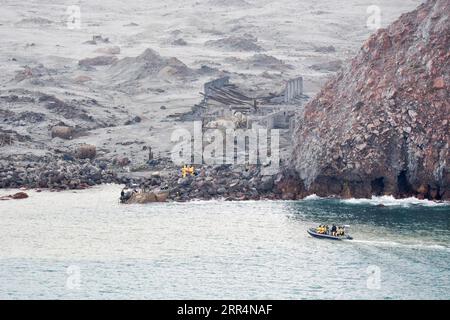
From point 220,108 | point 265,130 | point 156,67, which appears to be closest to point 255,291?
point 265,130

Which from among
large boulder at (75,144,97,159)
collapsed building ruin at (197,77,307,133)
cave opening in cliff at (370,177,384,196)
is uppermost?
collapsed building ruin at (197,77,307,133)

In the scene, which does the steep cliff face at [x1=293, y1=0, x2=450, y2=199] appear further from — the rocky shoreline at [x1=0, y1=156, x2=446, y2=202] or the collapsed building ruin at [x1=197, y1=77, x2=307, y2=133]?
the collapsed building ruin at [x1=197, y1=77, x2=307, y2=133]

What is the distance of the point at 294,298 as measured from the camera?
70.6 meters

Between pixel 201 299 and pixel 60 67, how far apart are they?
98.1 meters

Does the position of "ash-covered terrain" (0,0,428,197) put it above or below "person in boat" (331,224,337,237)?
above

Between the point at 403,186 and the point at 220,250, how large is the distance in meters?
22.0

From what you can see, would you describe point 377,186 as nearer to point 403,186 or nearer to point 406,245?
point 403,186

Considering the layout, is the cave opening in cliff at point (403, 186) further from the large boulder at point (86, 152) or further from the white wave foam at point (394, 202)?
the large boulder at point (86, 152)

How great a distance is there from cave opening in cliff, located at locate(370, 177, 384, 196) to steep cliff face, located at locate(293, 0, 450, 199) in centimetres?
4

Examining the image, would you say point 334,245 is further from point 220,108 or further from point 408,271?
point 220,108

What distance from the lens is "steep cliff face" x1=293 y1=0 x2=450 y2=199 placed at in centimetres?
9700

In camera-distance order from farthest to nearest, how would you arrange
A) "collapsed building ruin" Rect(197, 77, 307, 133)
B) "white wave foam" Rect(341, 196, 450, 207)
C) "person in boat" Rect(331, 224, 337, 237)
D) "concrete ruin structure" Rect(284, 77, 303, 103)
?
"concrete ruin structure" Rect(284, 77, 303, 103) < "collapsed building ruin" Rect(197, 77, 307, 133) < "white wave foam" Rect(341, 196, 450, 207) < "person in boat" Rect(331, 224, 337, 237)

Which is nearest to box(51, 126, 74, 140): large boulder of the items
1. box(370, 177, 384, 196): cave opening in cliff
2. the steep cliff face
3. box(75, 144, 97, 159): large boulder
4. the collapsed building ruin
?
box(75, 144, 97, 159): large boulder

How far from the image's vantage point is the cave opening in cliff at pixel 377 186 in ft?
325
